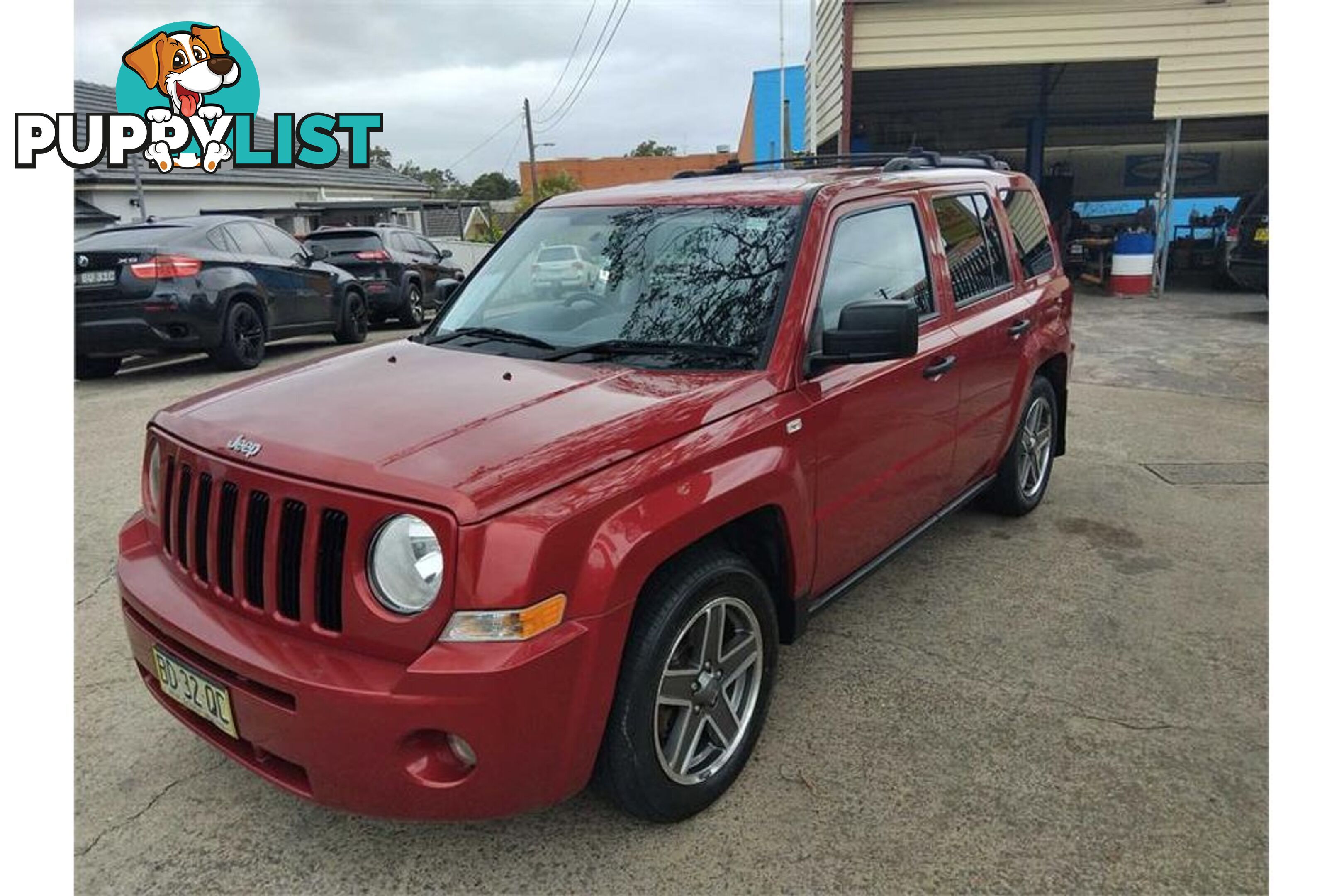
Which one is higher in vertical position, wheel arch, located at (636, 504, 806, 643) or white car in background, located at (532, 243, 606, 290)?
white car in background, located at (532, 243, 606, 290)

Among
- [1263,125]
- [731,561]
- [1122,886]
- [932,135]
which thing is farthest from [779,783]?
[1263,125]

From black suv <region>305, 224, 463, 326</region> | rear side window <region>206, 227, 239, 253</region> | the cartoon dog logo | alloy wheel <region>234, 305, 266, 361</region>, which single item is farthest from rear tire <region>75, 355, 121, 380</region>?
the cartoon dog logo

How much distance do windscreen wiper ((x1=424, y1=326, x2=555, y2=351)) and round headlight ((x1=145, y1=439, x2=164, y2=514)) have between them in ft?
3.39

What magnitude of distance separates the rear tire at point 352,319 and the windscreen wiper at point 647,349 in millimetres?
9359

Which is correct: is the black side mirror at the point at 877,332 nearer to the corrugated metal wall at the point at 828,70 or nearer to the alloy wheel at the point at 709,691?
the alloy wheel at the point at 709,691

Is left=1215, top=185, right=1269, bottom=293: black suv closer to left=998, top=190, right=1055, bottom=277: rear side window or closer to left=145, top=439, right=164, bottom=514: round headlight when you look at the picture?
left=998, top=190, right=1055, bottom=277: rear side window

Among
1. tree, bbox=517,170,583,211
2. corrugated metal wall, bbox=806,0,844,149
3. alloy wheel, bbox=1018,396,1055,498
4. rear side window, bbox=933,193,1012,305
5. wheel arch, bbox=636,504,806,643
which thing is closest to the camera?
wheel arch, bbox=636,504,806,643

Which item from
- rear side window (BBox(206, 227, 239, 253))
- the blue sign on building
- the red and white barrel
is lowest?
rear side window (BBox(206, 227, 239, 253))

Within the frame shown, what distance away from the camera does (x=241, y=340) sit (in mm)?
9516

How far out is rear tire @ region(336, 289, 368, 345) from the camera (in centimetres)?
1160

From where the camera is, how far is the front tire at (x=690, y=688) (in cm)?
237

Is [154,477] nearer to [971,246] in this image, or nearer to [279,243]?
[971,246]

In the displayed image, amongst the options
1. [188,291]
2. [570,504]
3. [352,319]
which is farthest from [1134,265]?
[570,504]

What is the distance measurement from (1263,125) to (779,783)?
2357 cm
